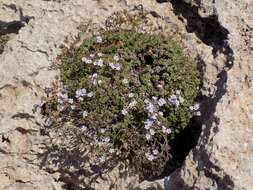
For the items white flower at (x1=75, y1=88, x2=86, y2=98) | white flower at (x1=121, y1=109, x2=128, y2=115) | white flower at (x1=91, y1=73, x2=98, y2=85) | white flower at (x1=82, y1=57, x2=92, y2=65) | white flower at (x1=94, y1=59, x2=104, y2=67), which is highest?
white flower at (x1=94, y1=59, x2=104, y2=67)

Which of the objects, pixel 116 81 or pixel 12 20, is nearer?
pixel 116 81

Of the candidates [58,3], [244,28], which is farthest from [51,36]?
[244,28]

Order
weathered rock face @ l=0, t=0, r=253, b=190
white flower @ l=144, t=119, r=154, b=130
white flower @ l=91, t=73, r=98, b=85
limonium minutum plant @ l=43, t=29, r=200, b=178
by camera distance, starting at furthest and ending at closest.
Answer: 1. white flower @ l=91, t=73, r=98, b=85
2. limonium minutum plant @ l=43, t=29, r=200, b=178
3. white flower @ l=144, t=119, r=154, b=130
4. weathered rock face @ l=0, t=0, r=253, b=190

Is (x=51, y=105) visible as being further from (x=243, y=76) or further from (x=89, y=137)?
(x=243, y=76)

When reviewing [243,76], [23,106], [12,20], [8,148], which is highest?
[243,76]

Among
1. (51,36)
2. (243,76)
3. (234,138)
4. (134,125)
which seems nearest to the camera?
(234,138)

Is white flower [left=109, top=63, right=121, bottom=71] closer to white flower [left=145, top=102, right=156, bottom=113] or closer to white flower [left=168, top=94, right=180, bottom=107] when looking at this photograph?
white flower [left=145, top=102, right=156, bottom=113]

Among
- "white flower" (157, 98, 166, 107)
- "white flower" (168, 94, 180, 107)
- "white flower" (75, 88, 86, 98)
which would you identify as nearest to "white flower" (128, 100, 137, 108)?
"white flower" (157, 98, 166, 107)

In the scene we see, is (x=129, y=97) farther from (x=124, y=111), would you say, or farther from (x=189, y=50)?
(x=189, y=50)
